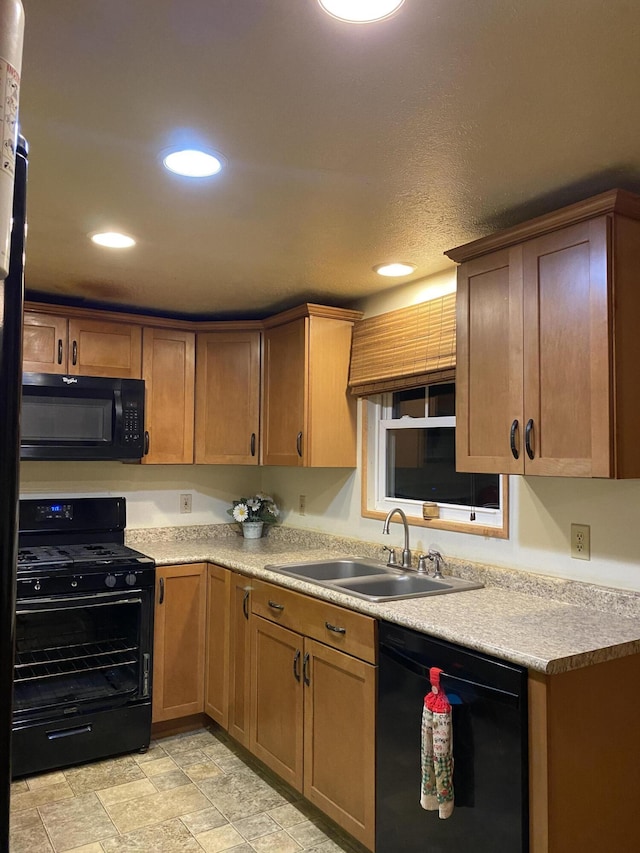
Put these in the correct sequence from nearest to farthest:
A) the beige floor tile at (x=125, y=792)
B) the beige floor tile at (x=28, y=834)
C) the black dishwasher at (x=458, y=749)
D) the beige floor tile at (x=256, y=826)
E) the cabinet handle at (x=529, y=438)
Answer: the black dishwasher at (x=458, y=749), the cabinet handle at (x=529, y=438), the beige floor tile at (x=28, y=834), the beige floor tile at (x=256, y=826), the beige floor tile at (x=125, y=792)

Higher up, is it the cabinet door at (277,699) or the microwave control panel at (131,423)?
the microwave control panel at (131,423)

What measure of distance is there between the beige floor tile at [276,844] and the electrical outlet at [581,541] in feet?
4.65

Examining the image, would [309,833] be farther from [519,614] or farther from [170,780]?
[519,614]

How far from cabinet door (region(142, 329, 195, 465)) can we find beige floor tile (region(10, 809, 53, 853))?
5.48ft

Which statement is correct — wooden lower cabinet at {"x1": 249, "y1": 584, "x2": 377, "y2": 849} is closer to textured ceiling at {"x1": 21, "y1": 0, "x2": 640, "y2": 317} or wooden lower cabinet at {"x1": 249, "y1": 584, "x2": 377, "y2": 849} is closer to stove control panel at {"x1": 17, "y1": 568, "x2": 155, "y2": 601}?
stove control panel at {"x1": 17, "y1": 568, "x2": 155, "y2": 601}

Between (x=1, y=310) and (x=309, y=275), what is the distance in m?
2.40

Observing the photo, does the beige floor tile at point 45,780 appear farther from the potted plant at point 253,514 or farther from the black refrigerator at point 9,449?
the black refrigerator at point 9,449

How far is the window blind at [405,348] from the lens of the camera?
2.71 m

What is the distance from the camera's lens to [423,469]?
Result: 121 inches

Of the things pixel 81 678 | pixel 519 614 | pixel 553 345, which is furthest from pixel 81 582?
pixel 553 345

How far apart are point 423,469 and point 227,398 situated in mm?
1228

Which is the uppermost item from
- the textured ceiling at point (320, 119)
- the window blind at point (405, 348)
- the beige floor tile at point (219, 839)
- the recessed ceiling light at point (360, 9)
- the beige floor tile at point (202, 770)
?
the textured ceiling at point (320, 119)

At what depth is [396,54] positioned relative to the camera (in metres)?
1.30

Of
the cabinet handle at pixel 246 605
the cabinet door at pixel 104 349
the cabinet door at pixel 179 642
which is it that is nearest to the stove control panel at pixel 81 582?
the cabinet door at pixel 179 642
